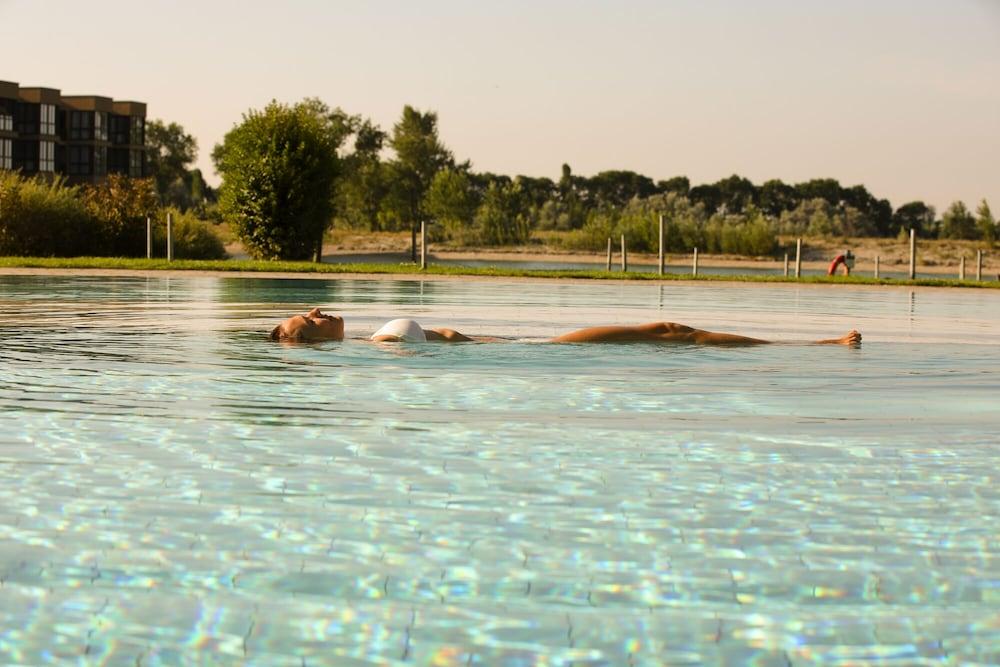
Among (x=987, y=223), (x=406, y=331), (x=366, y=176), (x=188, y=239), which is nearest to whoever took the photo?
(x=406, y=331)

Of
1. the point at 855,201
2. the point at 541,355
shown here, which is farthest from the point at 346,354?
the point at 855,201

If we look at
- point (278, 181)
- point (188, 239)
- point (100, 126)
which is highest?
point (100, 126)

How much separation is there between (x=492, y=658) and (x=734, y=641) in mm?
616

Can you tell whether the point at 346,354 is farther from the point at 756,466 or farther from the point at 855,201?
the point at 855,201

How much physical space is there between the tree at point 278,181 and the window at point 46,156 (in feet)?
123

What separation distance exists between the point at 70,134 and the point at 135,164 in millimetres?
4411

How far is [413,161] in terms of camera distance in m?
85.5

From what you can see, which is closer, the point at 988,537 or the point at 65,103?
the point at 988,537

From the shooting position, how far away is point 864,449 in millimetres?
5691

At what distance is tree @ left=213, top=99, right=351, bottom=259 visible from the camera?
34469mm

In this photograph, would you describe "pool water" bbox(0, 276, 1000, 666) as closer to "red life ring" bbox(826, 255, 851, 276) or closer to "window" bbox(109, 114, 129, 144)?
"red life ring" bbox(826, 255, 851, 276)

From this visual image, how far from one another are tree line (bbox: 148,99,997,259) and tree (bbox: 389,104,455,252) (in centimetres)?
9

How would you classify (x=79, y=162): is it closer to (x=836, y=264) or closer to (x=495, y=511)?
(x=836, y=264)

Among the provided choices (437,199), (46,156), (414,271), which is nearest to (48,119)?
(46,156)
